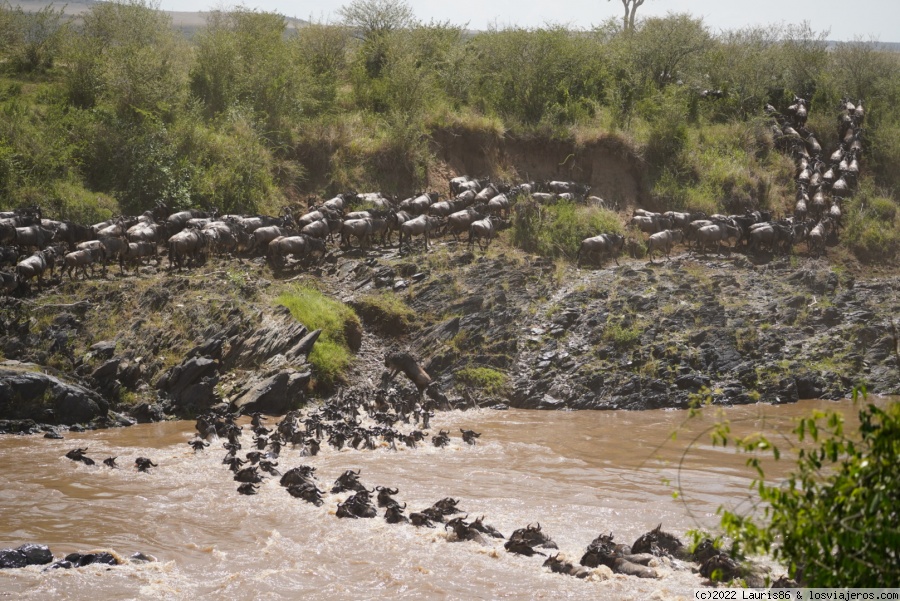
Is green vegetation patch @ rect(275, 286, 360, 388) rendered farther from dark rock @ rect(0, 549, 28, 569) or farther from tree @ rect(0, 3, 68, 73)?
Answer: tree @ rect(0, 3, 68, 73)

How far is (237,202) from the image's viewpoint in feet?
80.1

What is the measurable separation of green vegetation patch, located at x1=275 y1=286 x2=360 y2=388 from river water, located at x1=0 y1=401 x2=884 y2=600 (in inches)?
Result: 114

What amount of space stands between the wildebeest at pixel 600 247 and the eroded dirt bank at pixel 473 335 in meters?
0.75

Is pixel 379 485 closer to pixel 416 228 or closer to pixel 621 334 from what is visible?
pixel 621 334

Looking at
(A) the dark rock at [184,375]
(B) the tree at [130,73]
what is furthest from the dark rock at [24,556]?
(B) the tree at [130,73]

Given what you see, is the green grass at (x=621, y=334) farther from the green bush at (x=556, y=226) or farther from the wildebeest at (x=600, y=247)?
the green bush at (x=556, y=226)

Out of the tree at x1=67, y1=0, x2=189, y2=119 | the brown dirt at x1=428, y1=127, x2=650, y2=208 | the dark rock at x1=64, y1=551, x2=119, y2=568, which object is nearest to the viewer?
the dark rock at x1=64, y1=551, x2=119, y2=568

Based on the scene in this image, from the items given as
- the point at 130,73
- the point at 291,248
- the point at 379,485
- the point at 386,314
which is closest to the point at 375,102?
the point at 130,73

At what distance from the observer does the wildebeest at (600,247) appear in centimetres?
2244

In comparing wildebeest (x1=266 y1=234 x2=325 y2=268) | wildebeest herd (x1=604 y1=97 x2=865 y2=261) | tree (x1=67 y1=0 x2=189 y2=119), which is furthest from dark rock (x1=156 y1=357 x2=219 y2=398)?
tree (x1=67 y1=0 x2=189 y2=119)

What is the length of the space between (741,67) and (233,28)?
20400mm

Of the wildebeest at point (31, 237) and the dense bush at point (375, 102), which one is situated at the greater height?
the dense bush at point (375, 102)

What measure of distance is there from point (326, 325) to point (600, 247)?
317 inches

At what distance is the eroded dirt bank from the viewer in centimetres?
1644
